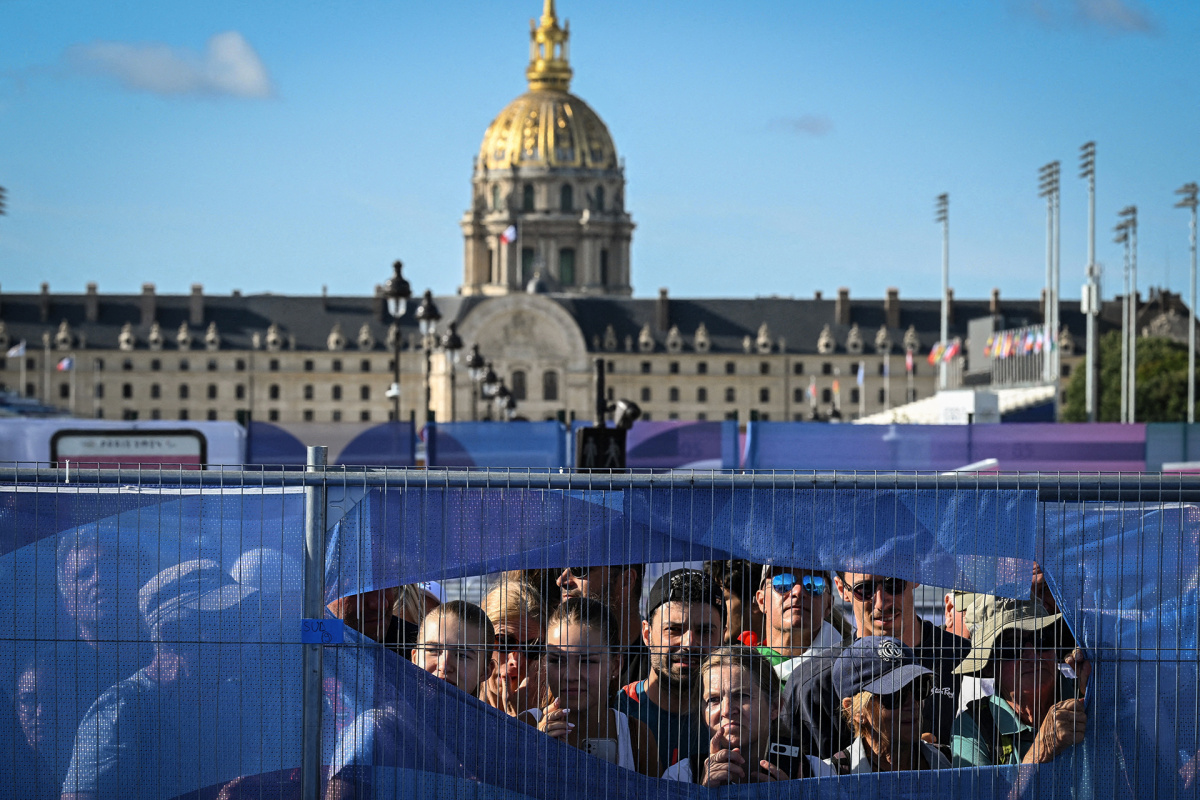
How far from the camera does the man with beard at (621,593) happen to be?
6.22 m

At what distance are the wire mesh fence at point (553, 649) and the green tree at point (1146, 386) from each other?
70.9 metres

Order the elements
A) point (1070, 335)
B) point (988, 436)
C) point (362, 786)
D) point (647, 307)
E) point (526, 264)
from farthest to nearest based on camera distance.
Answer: point (526, 264)
point (647, 307)
point (1070, 335)
point (988, 436)
point (362, 786)

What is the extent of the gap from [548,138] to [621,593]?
15825 cm

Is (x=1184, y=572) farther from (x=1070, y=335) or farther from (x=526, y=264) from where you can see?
(x=526, y=264)

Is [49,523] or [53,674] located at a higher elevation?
[49,523]

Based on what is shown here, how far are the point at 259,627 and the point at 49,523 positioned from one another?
32.8 inches

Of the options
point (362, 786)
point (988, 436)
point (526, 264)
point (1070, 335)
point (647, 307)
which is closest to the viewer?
point (362, 786)

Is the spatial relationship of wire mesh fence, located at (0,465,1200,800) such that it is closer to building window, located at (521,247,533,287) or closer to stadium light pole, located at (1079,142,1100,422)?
stadium light pole, located at (1079,142,1100,422)

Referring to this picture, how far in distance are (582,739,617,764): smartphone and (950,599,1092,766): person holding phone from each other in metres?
1.18

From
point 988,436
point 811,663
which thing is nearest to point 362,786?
point 811,663

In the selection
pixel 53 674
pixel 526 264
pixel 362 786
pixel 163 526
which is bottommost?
pixel 362 786

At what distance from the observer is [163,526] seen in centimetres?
607

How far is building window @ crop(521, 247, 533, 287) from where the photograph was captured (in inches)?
6181

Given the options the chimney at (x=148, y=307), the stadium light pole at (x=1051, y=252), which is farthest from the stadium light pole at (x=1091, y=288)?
the chimney at (x=148, y=307)
